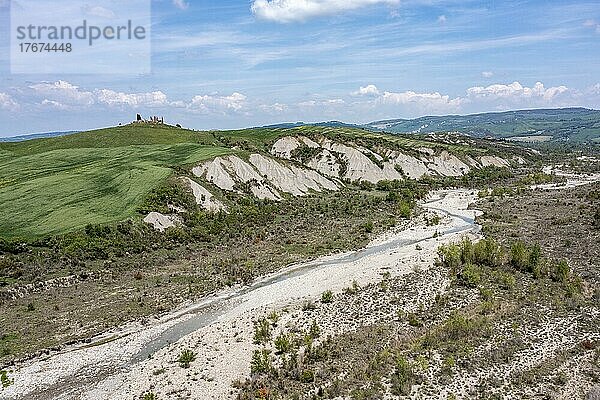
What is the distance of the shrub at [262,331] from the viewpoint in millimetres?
25812

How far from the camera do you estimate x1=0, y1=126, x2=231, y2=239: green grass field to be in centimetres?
4509

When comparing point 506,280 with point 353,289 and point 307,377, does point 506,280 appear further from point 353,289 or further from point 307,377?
point 307,377

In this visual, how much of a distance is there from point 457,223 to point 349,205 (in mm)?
15323

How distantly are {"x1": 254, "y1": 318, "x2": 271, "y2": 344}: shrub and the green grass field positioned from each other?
23.1m

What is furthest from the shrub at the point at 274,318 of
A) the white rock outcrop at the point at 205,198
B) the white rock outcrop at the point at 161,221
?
the white rock outcrop at the point at 205,198

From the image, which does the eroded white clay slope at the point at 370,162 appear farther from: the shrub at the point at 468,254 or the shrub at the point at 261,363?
the shrub at the point at 261,363

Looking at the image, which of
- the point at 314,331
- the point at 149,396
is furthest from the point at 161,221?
the point at 149,396

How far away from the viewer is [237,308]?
1216 inches

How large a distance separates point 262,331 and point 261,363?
3.42m

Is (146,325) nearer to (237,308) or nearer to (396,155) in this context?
(237,308)

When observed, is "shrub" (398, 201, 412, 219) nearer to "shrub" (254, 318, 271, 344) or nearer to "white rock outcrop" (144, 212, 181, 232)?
"white rock outcrop" (144, 212, 181, 232)

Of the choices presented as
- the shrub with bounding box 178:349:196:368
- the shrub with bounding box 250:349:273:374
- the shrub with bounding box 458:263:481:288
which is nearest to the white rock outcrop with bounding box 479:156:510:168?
the shrub with bounding box 458:263:481:288

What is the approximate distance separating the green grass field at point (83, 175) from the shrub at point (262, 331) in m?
23.1

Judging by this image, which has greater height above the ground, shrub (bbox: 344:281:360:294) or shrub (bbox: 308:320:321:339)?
shrub (bbox: 344:281:360:294)
